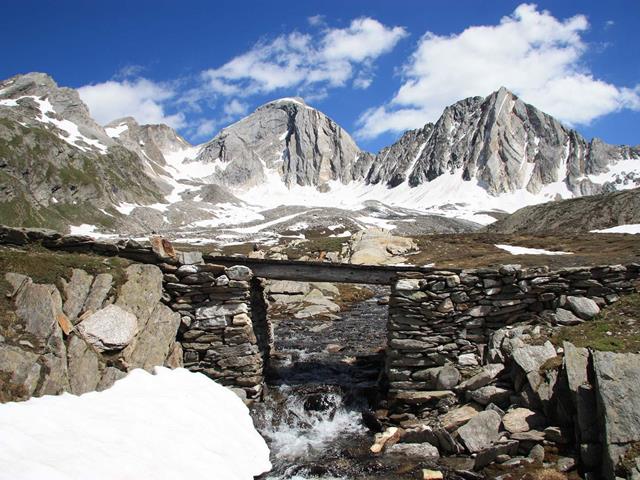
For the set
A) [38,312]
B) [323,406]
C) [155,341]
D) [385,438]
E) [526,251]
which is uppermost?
[526,251]

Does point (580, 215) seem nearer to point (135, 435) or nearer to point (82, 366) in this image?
point (82, 366)

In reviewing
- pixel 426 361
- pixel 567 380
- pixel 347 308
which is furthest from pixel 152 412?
pixel 347 308

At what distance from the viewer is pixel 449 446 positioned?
1178 centimetres

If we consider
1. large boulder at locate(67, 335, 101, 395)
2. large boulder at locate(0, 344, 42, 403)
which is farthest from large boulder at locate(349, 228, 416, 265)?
large boulder at locate(0, 344, 42, 403)

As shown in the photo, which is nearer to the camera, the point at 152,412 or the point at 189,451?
the point at 189,451

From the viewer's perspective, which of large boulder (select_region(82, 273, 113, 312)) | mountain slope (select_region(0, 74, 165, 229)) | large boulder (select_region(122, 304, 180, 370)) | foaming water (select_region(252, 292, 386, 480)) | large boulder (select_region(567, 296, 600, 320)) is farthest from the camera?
mountain slope (select_region(0, 74, 165, 229))

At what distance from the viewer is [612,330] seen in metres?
13.1

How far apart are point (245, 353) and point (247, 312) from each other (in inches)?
52.0

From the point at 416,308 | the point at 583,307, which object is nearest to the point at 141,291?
the point at 416,308

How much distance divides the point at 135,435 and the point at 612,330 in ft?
40.6

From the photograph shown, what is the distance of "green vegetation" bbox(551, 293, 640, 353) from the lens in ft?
39.8

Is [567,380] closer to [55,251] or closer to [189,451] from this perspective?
[189,451]

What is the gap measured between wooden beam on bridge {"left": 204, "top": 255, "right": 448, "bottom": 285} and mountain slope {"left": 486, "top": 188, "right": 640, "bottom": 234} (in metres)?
65.1

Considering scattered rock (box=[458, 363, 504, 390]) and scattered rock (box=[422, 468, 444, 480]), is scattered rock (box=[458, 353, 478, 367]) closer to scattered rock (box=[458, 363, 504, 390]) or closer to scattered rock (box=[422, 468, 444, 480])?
scattered rock (box=[458, 363, 504, 390])
